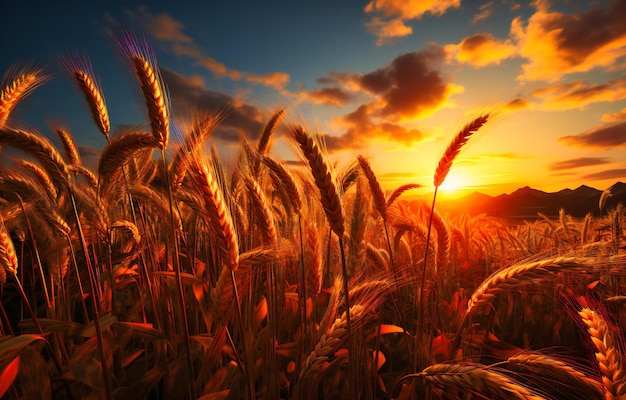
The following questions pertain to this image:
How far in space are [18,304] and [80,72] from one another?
2.71m

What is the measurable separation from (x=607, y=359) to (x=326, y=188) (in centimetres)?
146

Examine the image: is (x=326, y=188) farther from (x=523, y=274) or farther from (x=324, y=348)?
(x=523, y=274)

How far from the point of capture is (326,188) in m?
1.52

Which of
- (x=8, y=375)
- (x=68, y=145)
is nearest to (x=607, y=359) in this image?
(x=8, y=375)

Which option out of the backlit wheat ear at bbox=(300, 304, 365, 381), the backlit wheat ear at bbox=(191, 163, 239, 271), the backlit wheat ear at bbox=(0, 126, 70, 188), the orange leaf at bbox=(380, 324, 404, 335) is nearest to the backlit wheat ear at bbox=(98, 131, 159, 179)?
the backlit wheat ear at bbox=(0, 126, 70, 188)

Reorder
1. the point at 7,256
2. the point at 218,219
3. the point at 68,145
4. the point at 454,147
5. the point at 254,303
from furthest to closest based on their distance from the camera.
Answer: the point at 68,145
the point at 254,303
the point at 454,147
the point at 7,256
the point at 218,219

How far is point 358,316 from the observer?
166 centimetres

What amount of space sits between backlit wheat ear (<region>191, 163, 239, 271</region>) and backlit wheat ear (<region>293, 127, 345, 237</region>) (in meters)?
0.45

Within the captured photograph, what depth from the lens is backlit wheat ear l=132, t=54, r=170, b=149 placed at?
1.61 m

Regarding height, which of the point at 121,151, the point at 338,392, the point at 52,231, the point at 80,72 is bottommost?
the point at 338,392

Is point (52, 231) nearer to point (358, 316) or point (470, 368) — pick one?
point (358, 316)

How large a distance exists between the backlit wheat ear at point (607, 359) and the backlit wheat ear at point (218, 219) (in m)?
1.58

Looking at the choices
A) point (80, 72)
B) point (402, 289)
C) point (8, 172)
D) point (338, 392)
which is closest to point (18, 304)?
point (8, 172)

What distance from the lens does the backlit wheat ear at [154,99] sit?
1.61 meters
